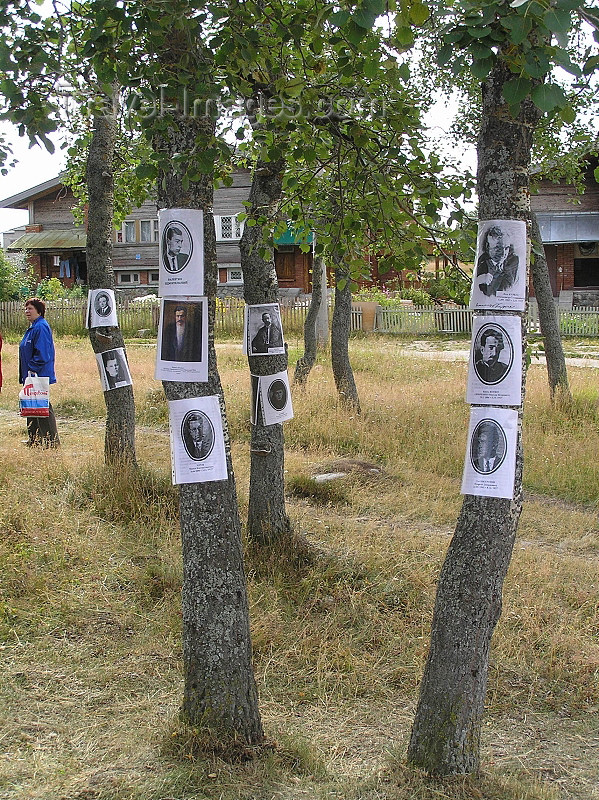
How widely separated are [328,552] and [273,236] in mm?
2296

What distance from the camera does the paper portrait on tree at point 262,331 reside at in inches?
236

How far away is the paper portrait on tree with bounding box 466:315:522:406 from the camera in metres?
3.20

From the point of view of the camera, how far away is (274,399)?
6.02 meters

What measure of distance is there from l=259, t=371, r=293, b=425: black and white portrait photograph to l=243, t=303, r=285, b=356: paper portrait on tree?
20 centimetres

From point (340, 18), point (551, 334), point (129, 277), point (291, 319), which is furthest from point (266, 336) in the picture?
point (129, 277)

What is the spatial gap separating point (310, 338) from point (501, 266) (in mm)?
10413

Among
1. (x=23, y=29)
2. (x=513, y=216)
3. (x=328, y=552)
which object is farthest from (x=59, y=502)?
(x=513, y=216)

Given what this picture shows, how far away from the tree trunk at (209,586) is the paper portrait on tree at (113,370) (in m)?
4.44

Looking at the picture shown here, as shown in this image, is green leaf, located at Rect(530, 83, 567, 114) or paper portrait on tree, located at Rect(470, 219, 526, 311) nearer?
green leaf, located at Rect(530, 83, 567, 114)

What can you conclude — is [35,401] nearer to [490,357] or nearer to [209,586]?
[209,586]

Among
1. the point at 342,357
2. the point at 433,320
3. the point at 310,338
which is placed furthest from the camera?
the point at 433,320

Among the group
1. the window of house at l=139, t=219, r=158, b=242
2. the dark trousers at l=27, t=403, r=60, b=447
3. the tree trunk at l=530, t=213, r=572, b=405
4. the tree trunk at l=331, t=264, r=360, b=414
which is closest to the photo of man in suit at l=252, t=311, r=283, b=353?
the dark trousers at l=27, t=403, r=60, b=447

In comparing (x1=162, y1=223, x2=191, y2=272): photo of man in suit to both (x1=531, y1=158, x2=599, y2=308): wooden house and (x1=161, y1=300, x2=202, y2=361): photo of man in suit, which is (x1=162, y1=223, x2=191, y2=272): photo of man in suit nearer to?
(x1=161, y1=300, x2=202, y2=361): photo of man in suit

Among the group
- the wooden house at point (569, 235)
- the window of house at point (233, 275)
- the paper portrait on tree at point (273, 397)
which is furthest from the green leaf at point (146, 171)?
the window of house at point (233, 275)
